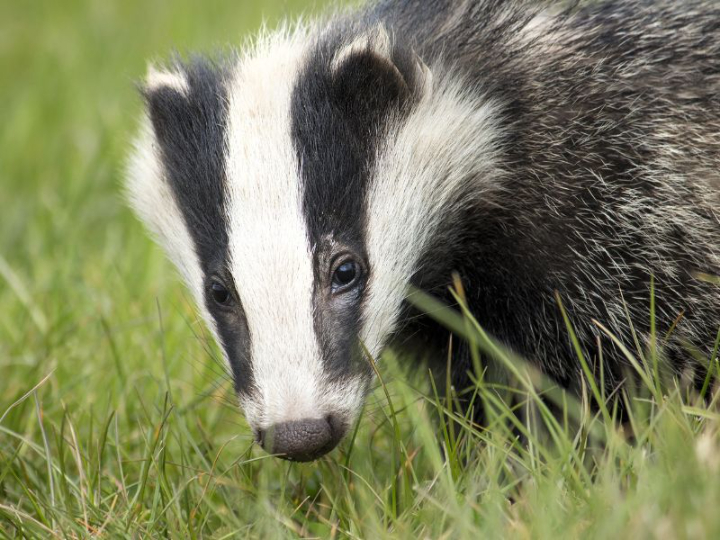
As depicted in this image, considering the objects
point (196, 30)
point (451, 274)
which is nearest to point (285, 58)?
point (451, 274)

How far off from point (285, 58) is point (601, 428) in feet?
5.15

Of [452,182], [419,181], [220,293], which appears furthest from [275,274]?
[452,182]

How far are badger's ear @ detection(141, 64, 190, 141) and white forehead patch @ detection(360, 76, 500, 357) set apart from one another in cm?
74

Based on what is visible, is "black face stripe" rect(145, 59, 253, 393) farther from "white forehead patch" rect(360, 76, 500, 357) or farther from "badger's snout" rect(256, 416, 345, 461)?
"white forehead patch" rect(360, 76, 500, 357)

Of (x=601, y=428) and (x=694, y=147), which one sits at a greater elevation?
(x=694, y=147)

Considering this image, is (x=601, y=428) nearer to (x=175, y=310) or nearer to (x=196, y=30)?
(x=175, y=310)

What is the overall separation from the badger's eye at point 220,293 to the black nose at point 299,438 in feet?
1.66

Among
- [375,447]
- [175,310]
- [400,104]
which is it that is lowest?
[375,447]

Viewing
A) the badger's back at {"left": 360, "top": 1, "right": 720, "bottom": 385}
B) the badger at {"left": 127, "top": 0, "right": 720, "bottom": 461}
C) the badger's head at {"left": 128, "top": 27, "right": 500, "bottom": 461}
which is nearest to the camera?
the badger's head at {"left": 128, "top": 27, "right": 500, "bottom": 461}

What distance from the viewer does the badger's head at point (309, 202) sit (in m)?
2.96

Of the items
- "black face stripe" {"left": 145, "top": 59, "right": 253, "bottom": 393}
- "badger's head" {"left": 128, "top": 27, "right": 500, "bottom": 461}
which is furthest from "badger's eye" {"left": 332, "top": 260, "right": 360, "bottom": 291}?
"black face stripe" {"left": 145, "top": 59, "right": 253, "bottom": 393}

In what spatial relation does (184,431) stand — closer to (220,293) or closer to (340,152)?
(220,293)

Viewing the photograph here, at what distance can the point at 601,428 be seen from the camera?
10.9 ft

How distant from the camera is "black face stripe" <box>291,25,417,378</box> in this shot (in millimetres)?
3033
